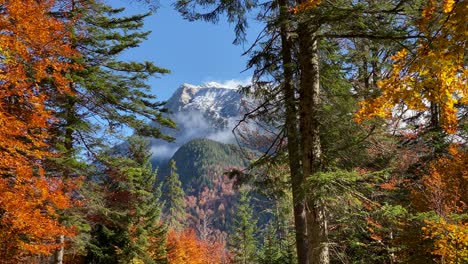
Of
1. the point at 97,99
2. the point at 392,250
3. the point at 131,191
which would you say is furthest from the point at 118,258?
the point at 392,250

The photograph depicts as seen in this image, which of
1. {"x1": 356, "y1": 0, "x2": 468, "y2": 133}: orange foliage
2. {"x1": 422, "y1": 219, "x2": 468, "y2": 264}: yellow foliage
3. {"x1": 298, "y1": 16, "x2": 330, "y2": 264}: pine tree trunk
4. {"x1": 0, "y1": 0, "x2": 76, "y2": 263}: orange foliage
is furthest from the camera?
{"x1": 0, "y1": 0, "x2": 76, "y2": 263}: orange foliage

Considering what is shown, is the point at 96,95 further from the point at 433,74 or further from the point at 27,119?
the point at 433,74

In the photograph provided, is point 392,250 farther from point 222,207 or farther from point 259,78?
point 222,207

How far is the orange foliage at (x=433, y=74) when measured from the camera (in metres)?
3.12

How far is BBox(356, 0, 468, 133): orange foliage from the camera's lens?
312cm

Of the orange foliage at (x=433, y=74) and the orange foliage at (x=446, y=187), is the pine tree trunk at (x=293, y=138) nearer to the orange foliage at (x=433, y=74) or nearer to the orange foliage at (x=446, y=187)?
the orange foliage at (x=433, y=74)

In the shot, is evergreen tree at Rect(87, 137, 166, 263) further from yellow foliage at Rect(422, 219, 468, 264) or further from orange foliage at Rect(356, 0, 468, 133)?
orange foliage at Rect(356, 0, 468, 133)

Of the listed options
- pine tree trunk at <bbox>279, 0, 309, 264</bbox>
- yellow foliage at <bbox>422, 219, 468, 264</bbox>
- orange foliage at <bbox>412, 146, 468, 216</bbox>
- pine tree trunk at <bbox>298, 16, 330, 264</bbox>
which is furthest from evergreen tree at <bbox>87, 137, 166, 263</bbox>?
pine tree trunk at <bbox>298, 16, 330, 264</bbox>

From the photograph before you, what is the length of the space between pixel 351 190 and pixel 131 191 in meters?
16.7

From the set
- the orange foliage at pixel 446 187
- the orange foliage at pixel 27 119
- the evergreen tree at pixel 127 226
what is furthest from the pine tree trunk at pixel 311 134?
the evergreen tree at pixel 127 226

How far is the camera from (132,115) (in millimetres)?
14234

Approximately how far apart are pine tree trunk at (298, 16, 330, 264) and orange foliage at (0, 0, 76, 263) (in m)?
6.98

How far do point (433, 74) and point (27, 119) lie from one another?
11.5 m

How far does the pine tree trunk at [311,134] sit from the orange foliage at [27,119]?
698cm
